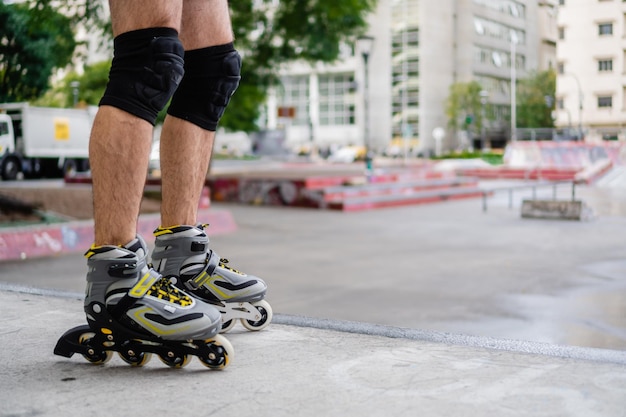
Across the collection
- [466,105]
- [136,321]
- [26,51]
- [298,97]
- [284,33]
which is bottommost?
[136,321]

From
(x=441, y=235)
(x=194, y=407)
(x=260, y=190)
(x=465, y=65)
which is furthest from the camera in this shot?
(x=465, y=65)

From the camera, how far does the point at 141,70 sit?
206 cm

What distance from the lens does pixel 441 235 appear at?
331 inches

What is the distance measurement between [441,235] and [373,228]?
123 cm

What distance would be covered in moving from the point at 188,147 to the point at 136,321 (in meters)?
0.67

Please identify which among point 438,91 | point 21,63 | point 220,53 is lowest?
point 220,53

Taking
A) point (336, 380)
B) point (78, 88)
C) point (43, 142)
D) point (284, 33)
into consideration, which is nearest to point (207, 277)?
point (336, 380)

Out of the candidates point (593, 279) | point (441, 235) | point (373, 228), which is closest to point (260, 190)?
point (373, 228)

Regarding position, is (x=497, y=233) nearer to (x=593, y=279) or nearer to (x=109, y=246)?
(x=593, y=279)

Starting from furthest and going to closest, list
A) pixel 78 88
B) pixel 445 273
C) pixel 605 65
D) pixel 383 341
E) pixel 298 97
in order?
pixel 298 97 < pixel 605 65 < pixel 78 88 < pixel 445 273 < pixel 383 341

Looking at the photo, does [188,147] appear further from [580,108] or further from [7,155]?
[580,108]

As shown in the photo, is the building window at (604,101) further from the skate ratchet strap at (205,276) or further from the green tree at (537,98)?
the skate ratchet strap at (205,276)

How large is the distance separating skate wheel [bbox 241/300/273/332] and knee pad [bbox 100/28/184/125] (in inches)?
30.5

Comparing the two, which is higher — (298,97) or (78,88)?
(298,97)
